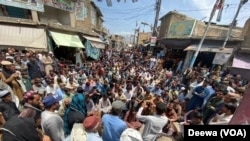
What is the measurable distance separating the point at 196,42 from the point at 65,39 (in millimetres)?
10035

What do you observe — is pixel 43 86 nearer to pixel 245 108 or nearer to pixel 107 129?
pixel 107 129

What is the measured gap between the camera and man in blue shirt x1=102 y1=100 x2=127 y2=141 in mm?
2973

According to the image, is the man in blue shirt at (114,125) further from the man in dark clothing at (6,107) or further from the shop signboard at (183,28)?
the shop signboard at (183,28)

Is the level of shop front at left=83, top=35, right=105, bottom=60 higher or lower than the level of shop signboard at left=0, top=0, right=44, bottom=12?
lower

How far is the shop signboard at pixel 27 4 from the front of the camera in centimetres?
1130

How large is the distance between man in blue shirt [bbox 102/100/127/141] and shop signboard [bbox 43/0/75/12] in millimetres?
13067

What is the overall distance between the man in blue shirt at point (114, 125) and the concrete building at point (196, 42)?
11.3m

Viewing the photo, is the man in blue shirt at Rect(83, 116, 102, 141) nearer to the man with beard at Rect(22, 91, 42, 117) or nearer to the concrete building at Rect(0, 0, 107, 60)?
the man with beard at Rect(22, 91, 42, 117)

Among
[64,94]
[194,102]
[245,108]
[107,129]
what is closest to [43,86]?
[64,94]

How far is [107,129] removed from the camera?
3.01 m

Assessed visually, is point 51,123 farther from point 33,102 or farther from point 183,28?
point 183,28

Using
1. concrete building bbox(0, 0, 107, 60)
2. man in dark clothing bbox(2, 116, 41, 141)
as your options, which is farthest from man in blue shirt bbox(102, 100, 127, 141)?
concrete building bbox(0, 0, 107, 60)

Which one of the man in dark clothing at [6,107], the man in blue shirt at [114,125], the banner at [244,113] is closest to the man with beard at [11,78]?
the man in dark clothing at [6,107]

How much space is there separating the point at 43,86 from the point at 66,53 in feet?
36.8
